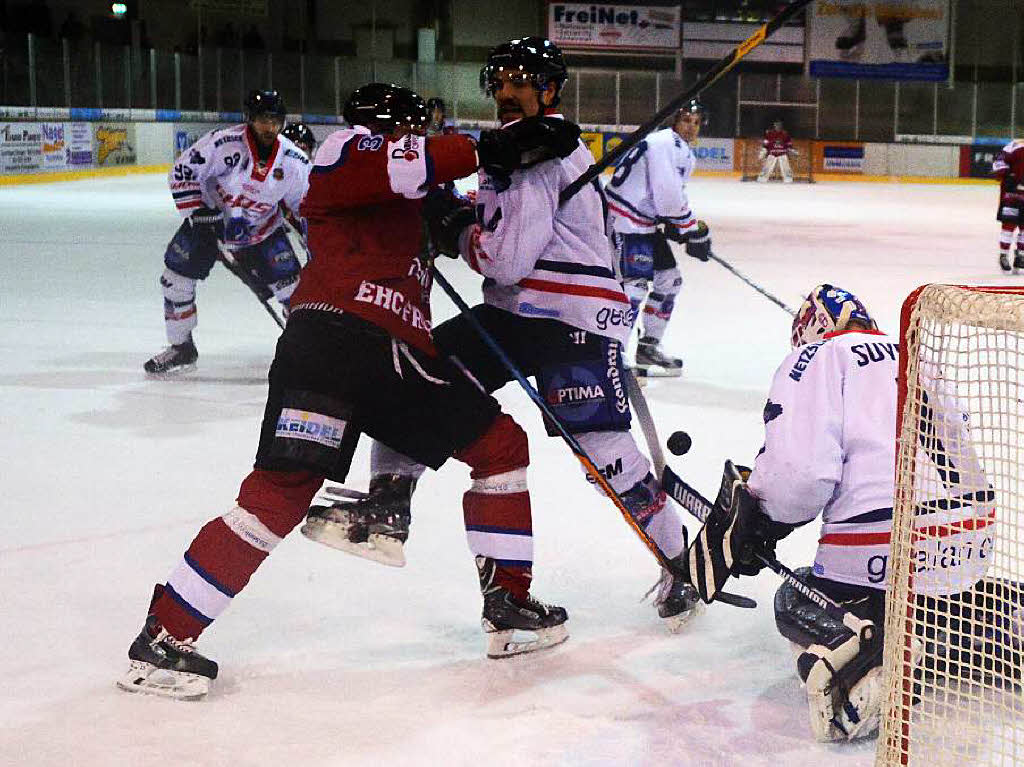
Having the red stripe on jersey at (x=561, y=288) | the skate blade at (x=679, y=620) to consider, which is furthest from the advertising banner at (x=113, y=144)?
the skate blade at (x=679, y=620)

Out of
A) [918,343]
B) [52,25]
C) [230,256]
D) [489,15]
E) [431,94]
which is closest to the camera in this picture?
[918,343]

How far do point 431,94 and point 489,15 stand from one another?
2480 millimetres

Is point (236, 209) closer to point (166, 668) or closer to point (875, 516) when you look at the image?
point (166, 668)

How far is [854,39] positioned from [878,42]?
1.33 feet

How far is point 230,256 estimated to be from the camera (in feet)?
18.8

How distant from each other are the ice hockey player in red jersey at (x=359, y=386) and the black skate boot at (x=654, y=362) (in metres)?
3.23

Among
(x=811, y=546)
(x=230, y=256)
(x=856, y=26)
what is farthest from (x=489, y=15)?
(x=811, y=546)

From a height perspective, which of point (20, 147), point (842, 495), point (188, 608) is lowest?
point (188, 608)

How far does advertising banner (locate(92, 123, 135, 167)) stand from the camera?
58.9ft

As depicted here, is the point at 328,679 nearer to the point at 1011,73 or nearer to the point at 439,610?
the point at 439,610

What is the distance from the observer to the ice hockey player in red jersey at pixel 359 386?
246cm

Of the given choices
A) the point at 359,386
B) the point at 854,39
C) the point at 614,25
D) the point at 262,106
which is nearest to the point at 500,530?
the point at 359,386

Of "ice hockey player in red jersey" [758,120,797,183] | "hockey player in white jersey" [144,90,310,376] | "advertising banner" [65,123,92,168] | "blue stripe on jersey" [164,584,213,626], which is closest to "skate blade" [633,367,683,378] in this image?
"hockey player in white jersey" [144,90,310,376]

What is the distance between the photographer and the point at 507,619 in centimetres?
273
